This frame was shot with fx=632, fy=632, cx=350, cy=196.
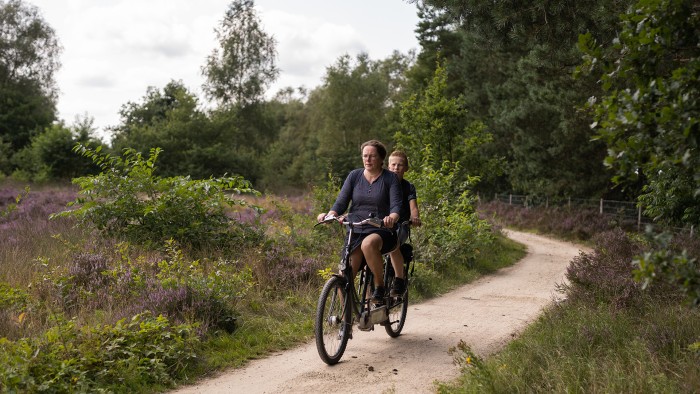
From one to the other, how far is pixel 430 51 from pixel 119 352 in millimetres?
40578

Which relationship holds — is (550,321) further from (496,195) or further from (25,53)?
(25,53)

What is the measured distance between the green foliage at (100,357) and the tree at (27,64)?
41156 millimetres

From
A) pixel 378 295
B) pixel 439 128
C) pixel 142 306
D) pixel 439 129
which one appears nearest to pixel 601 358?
pixel 378 295

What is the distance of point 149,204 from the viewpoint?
36.3ft

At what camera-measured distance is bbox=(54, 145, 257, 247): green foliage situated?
35.8 ft

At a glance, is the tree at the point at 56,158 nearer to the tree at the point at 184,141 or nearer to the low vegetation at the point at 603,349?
the tree at the point at 184,141

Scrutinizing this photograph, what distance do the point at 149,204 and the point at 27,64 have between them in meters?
44.1

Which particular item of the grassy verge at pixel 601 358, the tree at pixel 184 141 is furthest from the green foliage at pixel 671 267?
the tree at pixel 184 141

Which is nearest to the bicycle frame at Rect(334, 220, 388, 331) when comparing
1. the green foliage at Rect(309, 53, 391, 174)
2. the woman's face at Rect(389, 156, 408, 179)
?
the woman's face at Rect(389, 156, 408, 179)

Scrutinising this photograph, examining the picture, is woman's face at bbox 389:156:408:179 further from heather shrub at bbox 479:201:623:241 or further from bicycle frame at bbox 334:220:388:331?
heather shrub at bbox 479:201:623:241

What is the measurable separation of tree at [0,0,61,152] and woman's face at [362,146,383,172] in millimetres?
41605

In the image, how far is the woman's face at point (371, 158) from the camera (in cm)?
686

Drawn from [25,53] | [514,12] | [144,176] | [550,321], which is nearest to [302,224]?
[144,176]

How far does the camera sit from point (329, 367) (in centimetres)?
646
